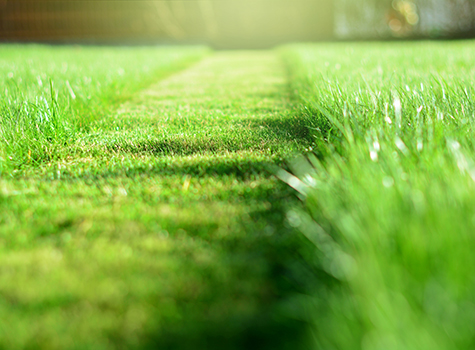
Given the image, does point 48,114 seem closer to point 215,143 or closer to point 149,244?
point 215,143

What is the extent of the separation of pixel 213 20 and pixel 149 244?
61.6ft

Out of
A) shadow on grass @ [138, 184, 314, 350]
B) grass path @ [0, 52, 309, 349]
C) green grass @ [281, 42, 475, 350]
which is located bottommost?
shadow on grass @ [138, 184, 314, 350]

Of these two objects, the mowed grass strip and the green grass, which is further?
the mowed grass strip

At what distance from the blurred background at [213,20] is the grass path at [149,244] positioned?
15.0 meters

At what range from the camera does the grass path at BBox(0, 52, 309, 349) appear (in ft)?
2.96

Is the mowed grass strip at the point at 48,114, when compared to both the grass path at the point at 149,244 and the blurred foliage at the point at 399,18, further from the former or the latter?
the blurred foliage at the point at 399,18

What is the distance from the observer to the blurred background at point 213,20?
55.2ft

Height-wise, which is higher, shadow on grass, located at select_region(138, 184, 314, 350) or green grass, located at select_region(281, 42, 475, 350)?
green grass, located at select_region(281, 42, 475, 350)

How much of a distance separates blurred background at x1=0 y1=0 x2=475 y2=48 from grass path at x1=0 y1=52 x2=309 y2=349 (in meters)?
15.0

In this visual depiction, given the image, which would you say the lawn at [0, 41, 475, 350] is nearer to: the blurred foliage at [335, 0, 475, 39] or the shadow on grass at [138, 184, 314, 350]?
the shadow on grass at [138, 184, 314, 350]

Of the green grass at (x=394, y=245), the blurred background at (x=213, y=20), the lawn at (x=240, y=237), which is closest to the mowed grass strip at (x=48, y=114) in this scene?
the lawn at (x=240, y=237)

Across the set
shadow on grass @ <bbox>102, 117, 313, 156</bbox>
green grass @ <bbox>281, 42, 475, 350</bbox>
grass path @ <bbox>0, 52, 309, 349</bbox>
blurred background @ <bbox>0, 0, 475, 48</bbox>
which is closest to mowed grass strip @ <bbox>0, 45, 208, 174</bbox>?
grass path @ <bbox>0, 52, 309, 349</bbox>

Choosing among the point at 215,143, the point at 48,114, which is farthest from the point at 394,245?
the point at 48,114

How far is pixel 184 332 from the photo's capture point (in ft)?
2.91
